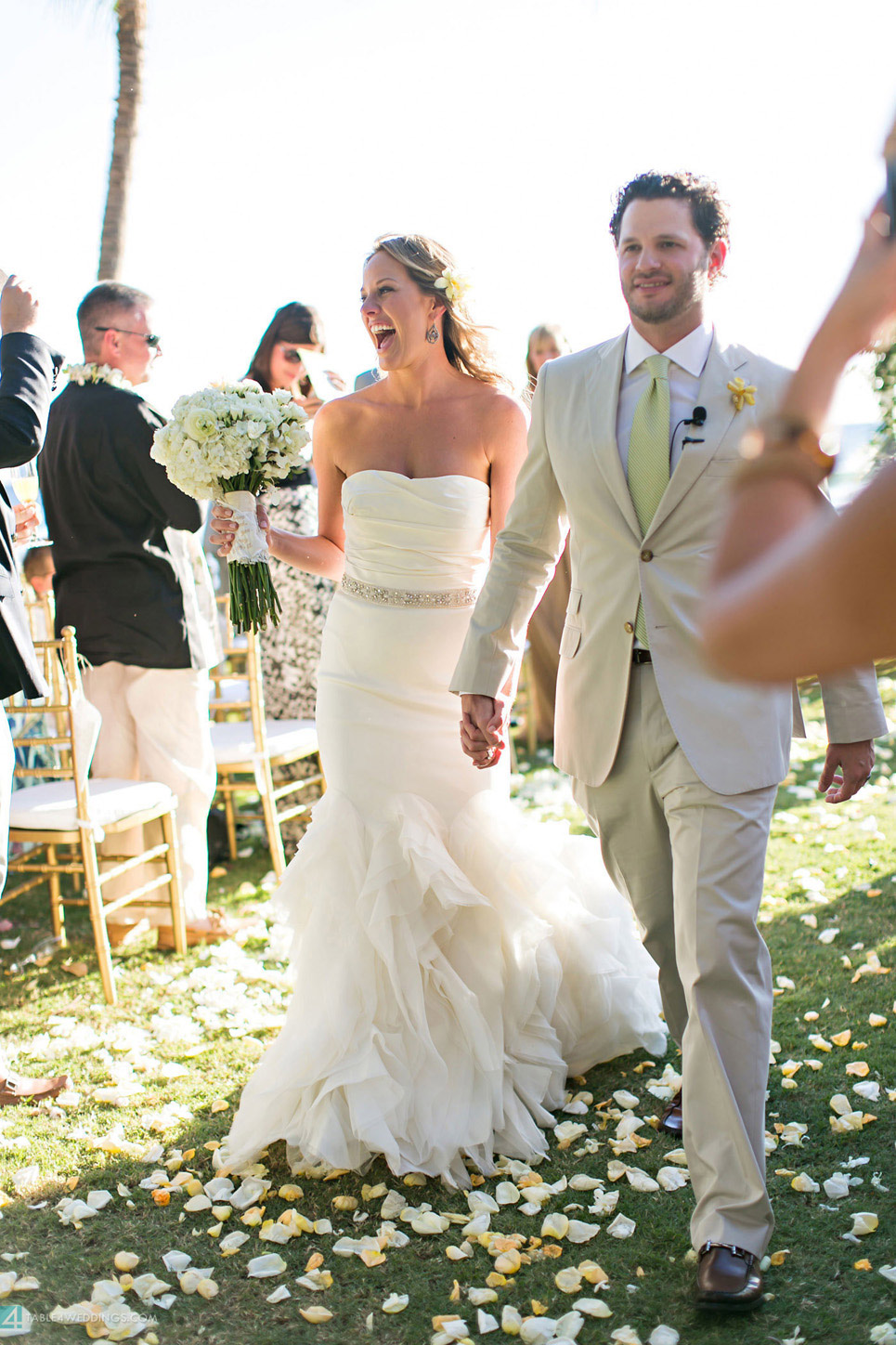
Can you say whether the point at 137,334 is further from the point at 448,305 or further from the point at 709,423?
the point at 709,423

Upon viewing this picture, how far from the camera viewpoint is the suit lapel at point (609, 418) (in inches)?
116

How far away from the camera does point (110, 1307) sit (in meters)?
2.78

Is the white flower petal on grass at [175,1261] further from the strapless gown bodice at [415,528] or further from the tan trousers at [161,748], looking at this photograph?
the tan trousers at [161,748]

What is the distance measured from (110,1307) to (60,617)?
Answer: 347 cm

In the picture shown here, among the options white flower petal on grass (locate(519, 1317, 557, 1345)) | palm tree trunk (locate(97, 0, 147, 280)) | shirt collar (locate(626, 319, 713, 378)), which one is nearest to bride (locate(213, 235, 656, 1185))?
white flower petal on grass (locate(519, 1317, 557, 1345))

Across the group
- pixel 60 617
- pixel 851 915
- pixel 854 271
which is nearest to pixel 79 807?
pixel 60 617

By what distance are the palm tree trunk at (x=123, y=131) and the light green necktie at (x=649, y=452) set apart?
916cm

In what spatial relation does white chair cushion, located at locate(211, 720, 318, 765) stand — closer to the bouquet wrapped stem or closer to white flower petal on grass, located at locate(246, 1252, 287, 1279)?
the bouquet wrapped stem

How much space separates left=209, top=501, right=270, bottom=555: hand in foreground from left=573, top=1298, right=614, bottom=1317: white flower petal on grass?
2719 mm

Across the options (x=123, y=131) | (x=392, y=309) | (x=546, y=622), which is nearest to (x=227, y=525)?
(x=392, y=309)

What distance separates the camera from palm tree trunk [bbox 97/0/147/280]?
10.9 m

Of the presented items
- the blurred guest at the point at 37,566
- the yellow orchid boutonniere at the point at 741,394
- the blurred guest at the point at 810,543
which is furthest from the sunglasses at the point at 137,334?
the blurred guest at the point at 810,543

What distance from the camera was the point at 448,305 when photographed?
4113 mm

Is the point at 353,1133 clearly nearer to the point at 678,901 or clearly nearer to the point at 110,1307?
the point at 110,1307
